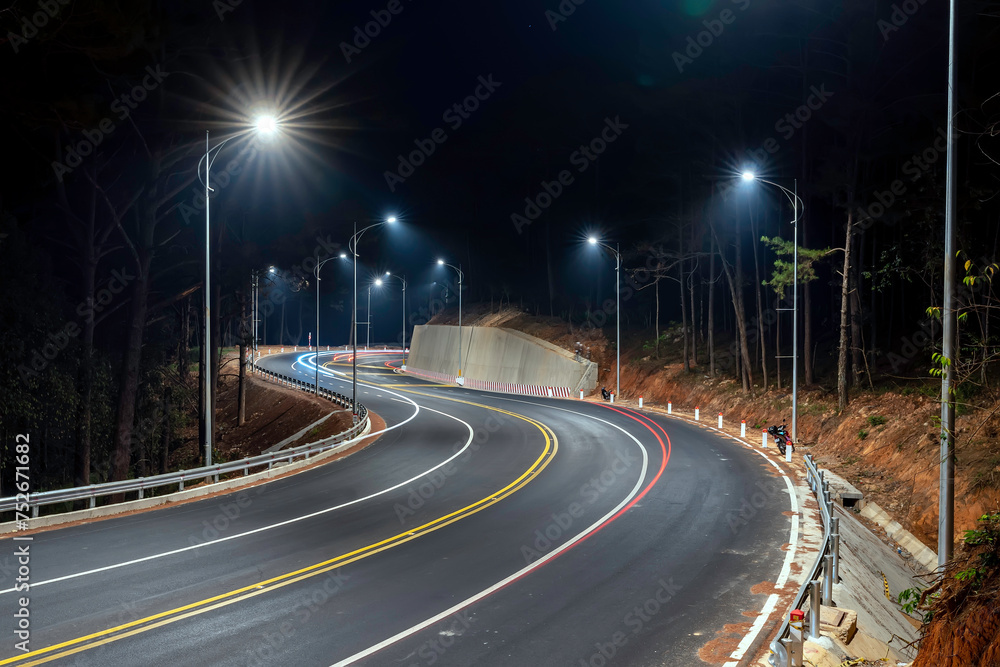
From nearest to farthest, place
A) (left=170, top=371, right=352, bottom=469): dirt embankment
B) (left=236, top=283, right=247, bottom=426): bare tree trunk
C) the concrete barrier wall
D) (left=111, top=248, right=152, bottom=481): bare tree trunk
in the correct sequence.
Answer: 1. (left=111, top=248, right=152, bottom=481): bare tree trunk
2. (left=170, top=371, right=352, bottom=469): dirt embankment
3. (left=236, top=283, right=247, bottom=426): bare tree trunk
4. the concrete barrier wall

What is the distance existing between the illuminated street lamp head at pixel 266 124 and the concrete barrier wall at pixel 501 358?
31.2m

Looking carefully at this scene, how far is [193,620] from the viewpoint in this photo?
365 inches

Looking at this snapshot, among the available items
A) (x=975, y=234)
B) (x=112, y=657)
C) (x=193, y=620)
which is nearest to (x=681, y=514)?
(x=193, y=620)

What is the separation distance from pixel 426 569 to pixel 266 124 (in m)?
13.2

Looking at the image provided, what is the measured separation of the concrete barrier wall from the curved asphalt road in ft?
82.3

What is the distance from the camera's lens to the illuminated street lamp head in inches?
718

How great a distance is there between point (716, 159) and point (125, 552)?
32592mm

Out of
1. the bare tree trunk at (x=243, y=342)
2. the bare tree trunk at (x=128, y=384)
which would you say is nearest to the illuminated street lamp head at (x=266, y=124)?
the bare tree trunk at (x=128, y=384)

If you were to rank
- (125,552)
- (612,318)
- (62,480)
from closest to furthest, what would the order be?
(125,552) < (62,480) < (612,318)

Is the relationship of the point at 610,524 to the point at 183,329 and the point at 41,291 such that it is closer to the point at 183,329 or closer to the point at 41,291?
the point at 41,291

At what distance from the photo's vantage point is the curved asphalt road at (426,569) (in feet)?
28.1

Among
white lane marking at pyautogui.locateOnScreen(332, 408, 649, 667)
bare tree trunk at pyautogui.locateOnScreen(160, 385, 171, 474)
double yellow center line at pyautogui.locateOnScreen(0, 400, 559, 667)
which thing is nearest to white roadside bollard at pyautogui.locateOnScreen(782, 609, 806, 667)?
white lane marking at pyautogui.locateOnScreen(332, 408, 649, 667)

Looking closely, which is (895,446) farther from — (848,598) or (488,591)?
(488,591)

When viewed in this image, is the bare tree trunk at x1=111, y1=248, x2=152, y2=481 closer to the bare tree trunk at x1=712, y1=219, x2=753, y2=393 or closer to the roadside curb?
the roadside curb
